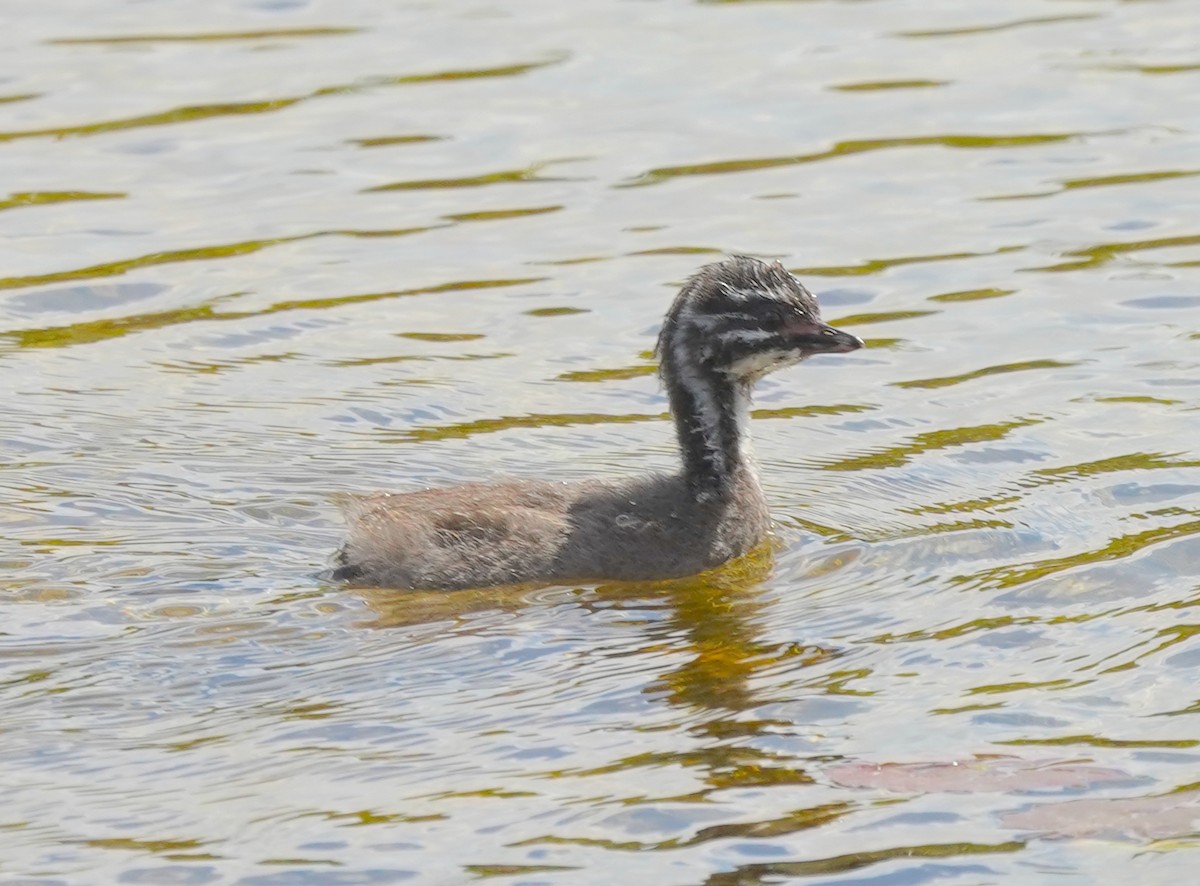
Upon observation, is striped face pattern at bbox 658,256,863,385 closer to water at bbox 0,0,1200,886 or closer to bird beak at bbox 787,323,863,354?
bird beak at bbox 787,323,863,354

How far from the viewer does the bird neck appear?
11.1 meters

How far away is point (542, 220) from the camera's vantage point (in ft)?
51.5

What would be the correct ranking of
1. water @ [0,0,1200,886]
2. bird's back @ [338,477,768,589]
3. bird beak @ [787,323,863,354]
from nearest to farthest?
water @ [0,0,1200,886], bird's back @ [338,477,768,589], bird beak @ [787,323,863,354]

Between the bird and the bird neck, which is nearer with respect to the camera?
the bird

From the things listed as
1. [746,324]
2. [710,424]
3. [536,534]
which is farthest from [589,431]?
[536,534]

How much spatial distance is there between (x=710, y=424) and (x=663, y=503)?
0.58m

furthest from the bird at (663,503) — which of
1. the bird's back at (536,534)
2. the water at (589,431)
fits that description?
the water at (589,431)

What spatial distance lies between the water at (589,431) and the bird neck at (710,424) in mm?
499

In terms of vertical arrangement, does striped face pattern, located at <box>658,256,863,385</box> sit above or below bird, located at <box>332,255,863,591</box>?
above

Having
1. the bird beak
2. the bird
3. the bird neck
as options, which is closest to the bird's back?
the bird

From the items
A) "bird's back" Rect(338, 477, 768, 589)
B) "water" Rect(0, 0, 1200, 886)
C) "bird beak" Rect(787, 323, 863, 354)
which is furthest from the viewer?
"bird beak" Rect(787, 323, 863, 354)

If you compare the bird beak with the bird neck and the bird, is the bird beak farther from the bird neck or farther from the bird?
the bird neck

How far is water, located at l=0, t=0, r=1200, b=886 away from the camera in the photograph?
26.3ft

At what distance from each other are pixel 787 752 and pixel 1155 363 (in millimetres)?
5354
